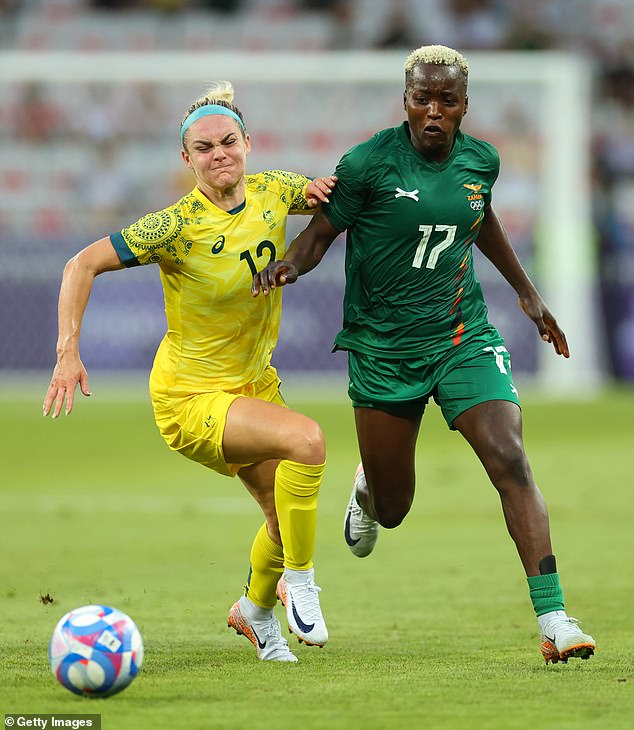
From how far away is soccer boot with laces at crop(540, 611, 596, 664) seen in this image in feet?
20.1

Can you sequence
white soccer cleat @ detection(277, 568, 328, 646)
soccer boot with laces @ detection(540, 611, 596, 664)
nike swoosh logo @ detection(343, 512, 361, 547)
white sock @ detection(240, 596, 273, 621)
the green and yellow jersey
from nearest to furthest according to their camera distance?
1. soccer boot with laces @ detection(540, 611, 596, 664)
2. white soccer cleat @ detection(277, 568, 328, 646)
3. the green and yellow jersey
4. white sock @ detection(240, 596, 273, 621)
5. nike swoosh logo @ detection(343, 512, 361, 547)

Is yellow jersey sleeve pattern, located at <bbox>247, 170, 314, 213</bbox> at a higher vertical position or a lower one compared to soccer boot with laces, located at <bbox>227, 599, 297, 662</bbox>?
higher

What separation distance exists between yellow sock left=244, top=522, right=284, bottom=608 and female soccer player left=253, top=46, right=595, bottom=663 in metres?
0.77

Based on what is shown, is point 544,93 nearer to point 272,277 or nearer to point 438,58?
point 438,58

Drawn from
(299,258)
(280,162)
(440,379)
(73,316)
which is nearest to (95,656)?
(73,316)

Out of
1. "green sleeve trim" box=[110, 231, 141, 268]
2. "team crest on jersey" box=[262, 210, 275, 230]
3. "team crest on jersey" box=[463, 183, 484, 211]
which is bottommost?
"green sleeve trim" box=[110, 231, 141, 268]

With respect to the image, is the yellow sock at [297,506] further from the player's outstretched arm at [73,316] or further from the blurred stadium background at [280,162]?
the blurred stadium background at [280,162]

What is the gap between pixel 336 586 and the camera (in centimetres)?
911

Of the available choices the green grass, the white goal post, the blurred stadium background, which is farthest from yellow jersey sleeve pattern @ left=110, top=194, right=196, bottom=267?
the white goal post

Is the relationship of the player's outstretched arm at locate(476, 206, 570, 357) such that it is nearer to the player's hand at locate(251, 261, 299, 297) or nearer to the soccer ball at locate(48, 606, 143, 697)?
the player's hand at locate(251, 261, 299, 297)

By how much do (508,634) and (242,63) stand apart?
16327 mm

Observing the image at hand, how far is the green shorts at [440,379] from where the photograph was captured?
6887 millimetres

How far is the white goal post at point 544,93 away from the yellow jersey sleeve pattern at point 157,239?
15267 mm

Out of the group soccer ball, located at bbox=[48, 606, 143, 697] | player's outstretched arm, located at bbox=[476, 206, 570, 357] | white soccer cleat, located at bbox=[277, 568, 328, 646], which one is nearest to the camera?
soccer ball, located at bbox=[48, 606, 143, 697]
